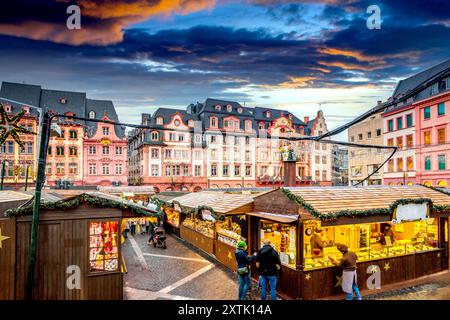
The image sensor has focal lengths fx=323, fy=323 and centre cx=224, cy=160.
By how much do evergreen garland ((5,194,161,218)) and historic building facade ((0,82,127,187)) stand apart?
37.1 meters

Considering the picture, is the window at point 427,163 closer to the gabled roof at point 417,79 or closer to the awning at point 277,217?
the gabled roof at point 417,79

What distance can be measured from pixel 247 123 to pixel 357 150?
1845 cm

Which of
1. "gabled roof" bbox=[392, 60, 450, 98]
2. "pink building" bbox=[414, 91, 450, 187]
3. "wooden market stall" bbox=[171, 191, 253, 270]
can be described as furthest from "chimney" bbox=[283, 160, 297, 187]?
"gabled roof" bbox=[392, 60, 450, 98]

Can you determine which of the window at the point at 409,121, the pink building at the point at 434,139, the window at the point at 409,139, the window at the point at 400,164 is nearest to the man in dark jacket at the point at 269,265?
the pink building at the point at 434,139

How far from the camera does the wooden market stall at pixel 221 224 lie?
1249 centimetres

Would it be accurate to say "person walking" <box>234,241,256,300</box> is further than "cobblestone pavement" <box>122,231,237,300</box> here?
No

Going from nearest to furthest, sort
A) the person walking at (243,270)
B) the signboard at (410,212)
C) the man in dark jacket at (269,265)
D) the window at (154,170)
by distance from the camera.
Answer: the man in dark jacket at (269,265), the person walking at (243,270), the signboard at (410,212), the window at (154,170)

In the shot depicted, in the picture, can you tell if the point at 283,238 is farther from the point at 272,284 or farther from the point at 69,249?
the point at 69,249

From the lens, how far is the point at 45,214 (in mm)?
8875

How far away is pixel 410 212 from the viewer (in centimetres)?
1162

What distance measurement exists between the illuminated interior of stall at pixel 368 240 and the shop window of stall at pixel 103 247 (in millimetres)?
5905

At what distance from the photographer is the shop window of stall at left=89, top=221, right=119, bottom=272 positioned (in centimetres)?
949

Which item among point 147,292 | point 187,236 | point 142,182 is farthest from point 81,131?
Answer: point 147,292

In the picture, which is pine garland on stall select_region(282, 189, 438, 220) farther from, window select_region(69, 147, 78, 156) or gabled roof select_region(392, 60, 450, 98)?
window select_region(69, 147, 78, 156)
